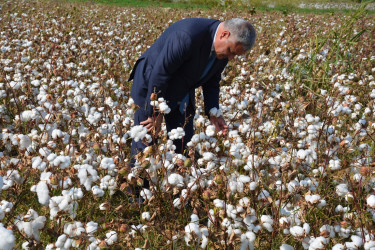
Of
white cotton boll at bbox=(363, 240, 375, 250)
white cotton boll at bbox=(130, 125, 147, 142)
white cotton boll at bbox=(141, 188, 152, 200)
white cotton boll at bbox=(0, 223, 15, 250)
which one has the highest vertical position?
white cotton boll at bbox=(0, 223, 15, 250)

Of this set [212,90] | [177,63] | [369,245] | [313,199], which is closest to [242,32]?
[177,63]

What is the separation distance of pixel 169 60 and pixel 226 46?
16.0 inches

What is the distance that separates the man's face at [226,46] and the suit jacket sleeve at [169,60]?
202 millimetres

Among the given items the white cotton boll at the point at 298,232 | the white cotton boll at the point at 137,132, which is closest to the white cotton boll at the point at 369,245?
the white cotton boll at the point at 298,232

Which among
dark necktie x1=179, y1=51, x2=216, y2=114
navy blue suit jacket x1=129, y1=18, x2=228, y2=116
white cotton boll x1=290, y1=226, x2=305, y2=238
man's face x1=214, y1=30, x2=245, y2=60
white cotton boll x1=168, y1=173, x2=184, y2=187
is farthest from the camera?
dark necktie x1=179, y1=51, x2=216, y2=114

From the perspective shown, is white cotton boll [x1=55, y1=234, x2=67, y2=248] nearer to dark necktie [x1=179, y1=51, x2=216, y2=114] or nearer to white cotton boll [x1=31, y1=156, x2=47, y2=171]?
white cotton boll [x1=31, y1=156, x2=47, y2=171]

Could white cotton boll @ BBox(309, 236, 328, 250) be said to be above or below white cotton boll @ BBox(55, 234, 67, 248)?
below

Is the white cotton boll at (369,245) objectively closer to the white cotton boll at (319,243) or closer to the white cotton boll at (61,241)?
the white cotton boll at (319,243)

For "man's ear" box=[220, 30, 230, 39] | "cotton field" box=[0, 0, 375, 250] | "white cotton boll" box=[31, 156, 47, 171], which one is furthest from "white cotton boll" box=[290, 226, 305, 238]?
"white cotton boll" box=[31, 156, 47, 171]

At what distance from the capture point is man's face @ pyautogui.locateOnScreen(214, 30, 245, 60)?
7.34 ft

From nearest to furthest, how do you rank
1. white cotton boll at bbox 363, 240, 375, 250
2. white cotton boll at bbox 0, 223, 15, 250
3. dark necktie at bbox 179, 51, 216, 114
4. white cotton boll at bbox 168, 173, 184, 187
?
white cotton boll at bbox 0, 223, 15, 250, white cotton boll at bbox 363, 240, 375, 250, white cotton boll at bbox 168, 173, 184, 187, dark necktie at bbox 179, 51, 216, 114

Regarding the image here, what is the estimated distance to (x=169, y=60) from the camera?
2.36 meters

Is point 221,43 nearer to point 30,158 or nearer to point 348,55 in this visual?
point 30,158

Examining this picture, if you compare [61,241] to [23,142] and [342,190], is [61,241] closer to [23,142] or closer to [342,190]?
[23,142]
